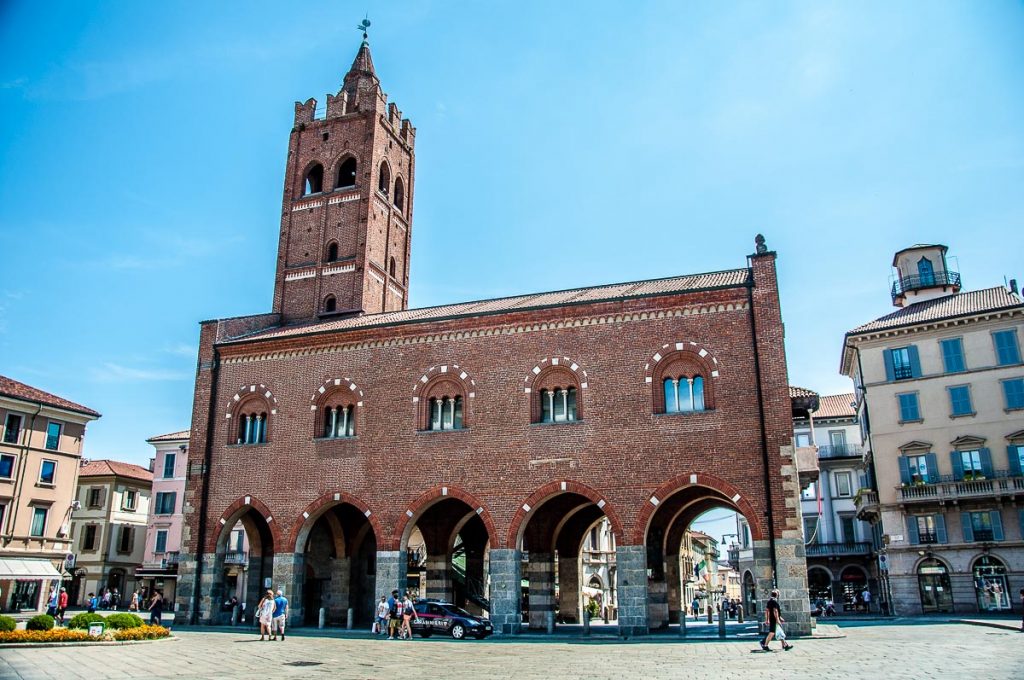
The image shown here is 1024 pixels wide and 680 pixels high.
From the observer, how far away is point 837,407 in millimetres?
60031

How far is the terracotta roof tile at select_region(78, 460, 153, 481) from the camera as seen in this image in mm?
58625

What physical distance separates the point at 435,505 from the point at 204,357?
12.8 m

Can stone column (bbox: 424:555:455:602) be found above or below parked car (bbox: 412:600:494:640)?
above

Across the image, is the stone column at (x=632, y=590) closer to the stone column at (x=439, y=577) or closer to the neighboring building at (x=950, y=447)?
the stone column at (x=439, y=577)

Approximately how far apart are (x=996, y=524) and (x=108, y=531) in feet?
183

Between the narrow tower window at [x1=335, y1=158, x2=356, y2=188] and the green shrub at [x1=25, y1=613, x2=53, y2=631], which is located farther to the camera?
the narrow tower window at [x1=335, y1=158, x2=356, y2=188]

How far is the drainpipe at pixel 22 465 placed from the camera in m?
41.9

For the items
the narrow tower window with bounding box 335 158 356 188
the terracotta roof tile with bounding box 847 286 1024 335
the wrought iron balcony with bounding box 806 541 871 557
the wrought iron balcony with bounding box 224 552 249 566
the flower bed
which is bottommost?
the flower bed

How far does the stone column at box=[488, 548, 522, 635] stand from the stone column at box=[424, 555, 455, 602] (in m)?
6.07

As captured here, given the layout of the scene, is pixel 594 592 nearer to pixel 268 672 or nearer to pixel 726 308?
pixel 726 308

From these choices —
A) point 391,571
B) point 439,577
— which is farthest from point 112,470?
point 391,571

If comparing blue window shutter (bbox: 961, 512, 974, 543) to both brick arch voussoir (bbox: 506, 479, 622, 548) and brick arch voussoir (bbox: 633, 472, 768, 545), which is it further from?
brick arch voussoir (bbox: 506, 479, 622, 548)

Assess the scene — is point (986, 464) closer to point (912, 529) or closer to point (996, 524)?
point (996, 524)

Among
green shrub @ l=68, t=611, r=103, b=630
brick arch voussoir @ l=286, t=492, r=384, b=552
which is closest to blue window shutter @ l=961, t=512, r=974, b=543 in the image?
brick arch voussoir @ l=286, t=492, r=384, b=552
